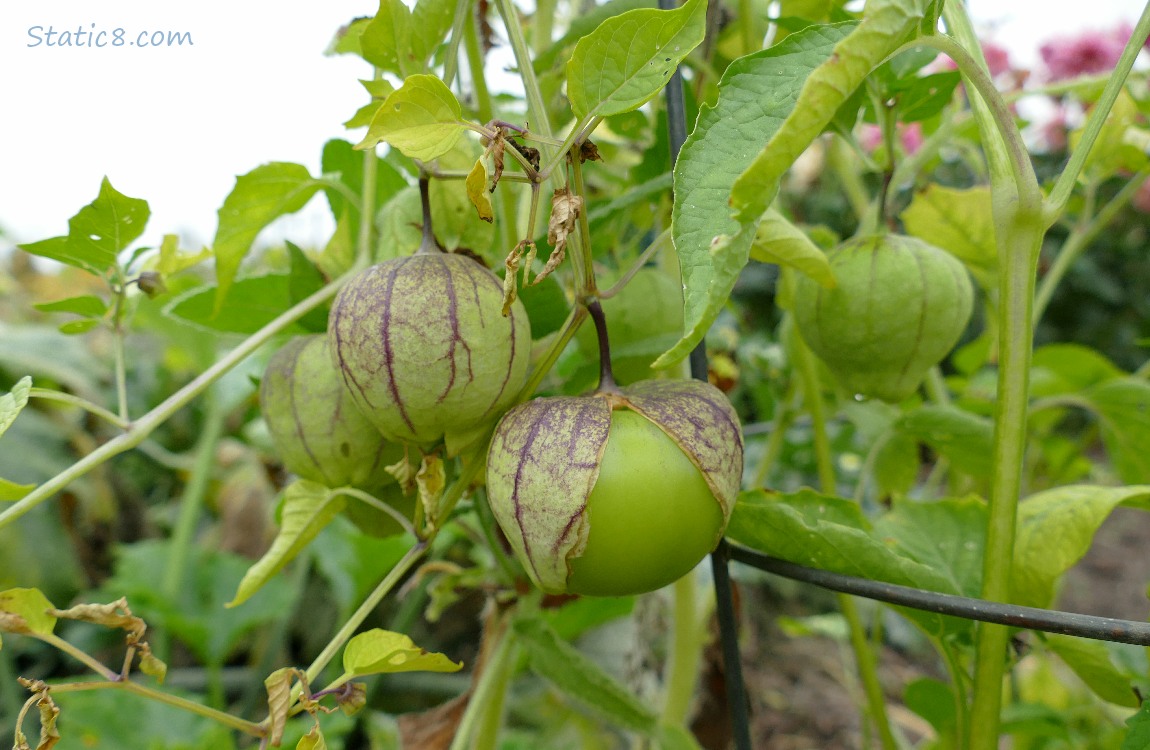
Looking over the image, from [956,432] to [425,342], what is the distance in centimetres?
44

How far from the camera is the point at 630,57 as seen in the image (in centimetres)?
33

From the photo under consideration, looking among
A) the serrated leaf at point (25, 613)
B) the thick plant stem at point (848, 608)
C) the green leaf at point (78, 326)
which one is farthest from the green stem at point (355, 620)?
the thick plant stem at point (848, 608)

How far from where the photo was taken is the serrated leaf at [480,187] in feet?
1.04

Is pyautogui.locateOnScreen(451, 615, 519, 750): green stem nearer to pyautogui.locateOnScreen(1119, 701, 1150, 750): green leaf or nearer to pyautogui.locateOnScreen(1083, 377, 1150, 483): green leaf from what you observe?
pyautogui.locateOnScreen(1119, 701, 1150, 750): green leaf

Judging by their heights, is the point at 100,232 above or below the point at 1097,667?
above

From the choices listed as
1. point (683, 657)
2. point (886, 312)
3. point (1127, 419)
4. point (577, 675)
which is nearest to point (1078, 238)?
point (1127, 419)

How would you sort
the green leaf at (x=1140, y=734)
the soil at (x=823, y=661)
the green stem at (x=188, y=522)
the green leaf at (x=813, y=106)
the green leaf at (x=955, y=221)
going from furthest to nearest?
the soil at (x=823, y=661)
the green stem at (x=188, y=522)
the green leaf at (x=955, y=221)
the green leaf at (x=1140, y=734)
the green leaf at (x=813, y=106)

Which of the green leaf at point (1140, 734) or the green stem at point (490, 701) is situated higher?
the green leaf at point (1140, 734)

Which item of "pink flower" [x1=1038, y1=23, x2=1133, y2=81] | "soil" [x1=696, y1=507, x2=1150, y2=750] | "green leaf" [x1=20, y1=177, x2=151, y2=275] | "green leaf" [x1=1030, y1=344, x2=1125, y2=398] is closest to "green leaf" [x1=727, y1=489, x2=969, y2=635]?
"green leaf" [x1=20, y1=177, x2=151, y2=275]

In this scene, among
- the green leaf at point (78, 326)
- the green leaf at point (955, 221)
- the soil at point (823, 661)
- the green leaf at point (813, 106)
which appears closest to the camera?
the green leaf at point (813, 106)

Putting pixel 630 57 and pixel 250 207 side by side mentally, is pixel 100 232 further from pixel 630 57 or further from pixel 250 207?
pixel 630 57

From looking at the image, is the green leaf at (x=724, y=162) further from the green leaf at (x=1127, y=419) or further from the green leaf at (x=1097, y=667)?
the green leaf at (x=1127, y=419)

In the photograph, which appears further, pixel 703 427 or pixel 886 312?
pixel 886 312

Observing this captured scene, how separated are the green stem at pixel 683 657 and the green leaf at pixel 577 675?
0.37ft
